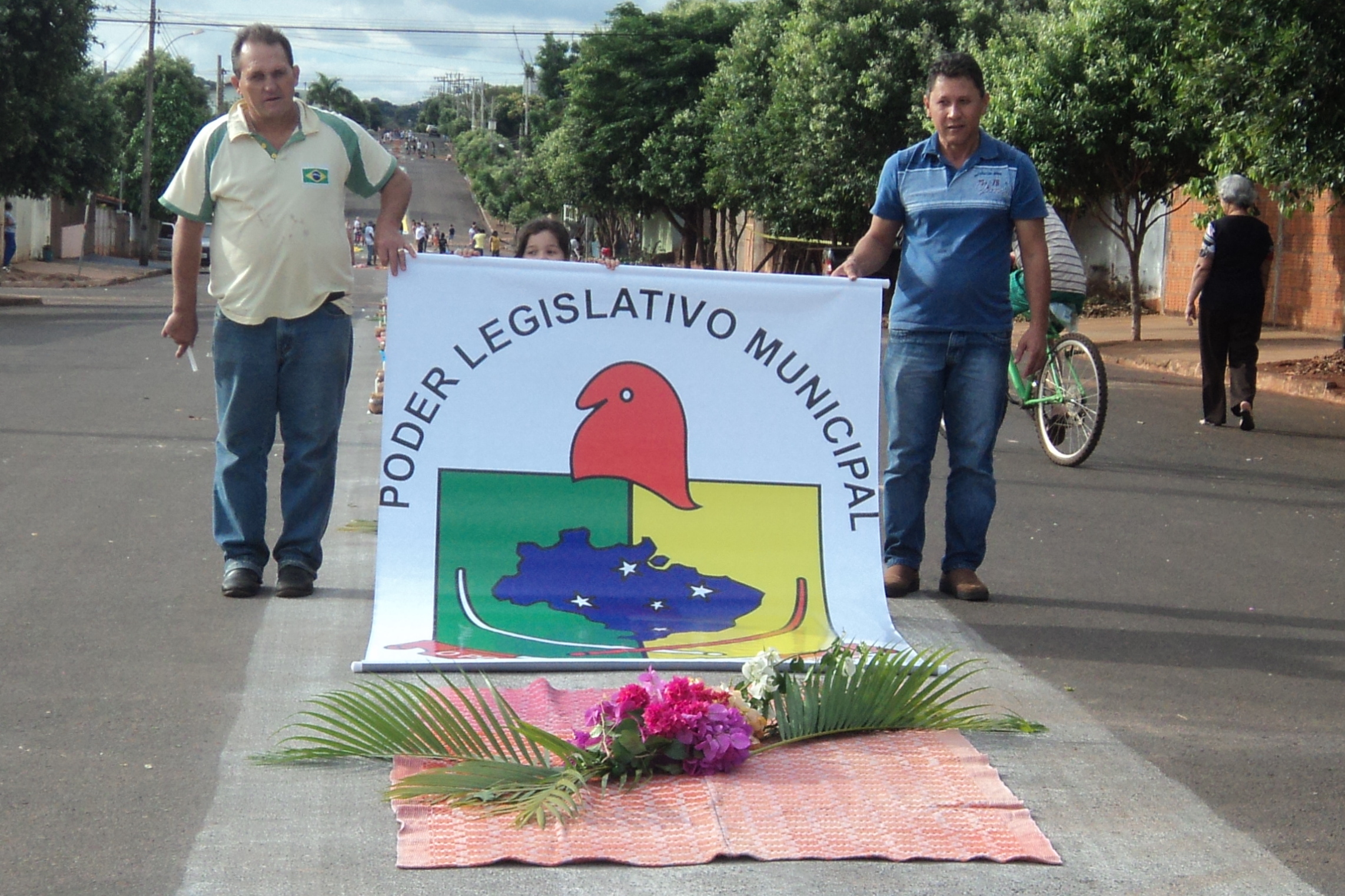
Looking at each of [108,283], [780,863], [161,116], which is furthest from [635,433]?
[161,116]

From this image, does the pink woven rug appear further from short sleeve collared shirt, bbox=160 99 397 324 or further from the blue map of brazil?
short sleeve collared shirt, bbox=160 99 397 324

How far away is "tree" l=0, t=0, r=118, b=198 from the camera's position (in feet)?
86.6

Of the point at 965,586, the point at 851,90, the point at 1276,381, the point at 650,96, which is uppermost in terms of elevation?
the point at 650,96

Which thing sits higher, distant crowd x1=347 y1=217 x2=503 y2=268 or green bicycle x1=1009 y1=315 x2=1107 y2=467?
distant crowd x1=347 y1=217 x2=503 y2=268

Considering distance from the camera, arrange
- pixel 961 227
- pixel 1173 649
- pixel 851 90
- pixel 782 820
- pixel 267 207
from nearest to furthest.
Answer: pixel 782 820, pixel 1173 649, pixel 267 207, pixel 961 227, pixel 851 90

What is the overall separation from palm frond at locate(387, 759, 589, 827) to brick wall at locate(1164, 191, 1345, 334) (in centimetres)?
1900

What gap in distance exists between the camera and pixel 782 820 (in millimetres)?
3590

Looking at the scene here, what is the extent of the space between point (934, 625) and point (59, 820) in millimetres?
3099

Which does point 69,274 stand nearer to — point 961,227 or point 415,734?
point 961,227

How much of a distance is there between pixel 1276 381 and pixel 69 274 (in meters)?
36.1

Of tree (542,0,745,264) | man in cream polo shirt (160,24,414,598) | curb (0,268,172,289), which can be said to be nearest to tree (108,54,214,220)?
curb (0,268,172,289)

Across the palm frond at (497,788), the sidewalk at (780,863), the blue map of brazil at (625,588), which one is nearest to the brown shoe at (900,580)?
the blue map of brazil at (625,588)

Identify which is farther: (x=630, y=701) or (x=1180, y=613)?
(x=1180, y=613)

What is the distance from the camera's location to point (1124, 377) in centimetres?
1669
